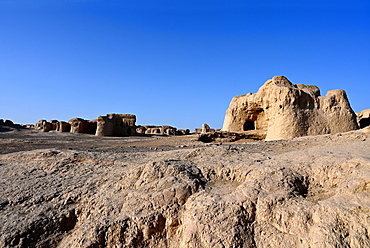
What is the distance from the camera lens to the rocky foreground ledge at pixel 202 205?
9.67ft

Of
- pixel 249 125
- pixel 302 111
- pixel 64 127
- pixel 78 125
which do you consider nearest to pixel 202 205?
pixel 302 111

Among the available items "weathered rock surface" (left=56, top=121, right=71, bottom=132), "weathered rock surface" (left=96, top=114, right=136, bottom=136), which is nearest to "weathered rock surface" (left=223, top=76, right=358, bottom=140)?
"weathered rock surface" (left=96, top=114, right=136, bottom=136)

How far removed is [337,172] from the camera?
141 inches

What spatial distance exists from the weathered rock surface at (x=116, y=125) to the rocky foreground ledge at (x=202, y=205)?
23108 millimetres

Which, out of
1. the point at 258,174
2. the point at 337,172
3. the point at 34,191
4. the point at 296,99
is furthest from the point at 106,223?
the point at 296,99

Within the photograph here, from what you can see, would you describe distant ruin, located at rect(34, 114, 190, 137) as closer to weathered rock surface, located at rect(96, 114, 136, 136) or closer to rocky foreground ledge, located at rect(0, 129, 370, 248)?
weathered rock surface, located at rect(96, 114, 136, 136)

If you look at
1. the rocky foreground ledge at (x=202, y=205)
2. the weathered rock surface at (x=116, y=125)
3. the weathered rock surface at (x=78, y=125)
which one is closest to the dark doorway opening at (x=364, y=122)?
the rocky foreground ledge at (x=202, y=205)

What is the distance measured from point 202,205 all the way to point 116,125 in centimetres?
2670

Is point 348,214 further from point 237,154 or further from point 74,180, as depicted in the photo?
point 74,180

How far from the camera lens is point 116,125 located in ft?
94.5

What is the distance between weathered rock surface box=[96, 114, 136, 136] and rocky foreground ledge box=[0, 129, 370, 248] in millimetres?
23108

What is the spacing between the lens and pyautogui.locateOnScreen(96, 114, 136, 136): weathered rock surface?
27142 millimetres

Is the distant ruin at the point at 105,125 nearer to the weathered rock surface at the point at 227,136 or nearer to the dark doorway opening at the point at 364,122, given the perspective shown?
the weathered rock surface at the point at 227,136

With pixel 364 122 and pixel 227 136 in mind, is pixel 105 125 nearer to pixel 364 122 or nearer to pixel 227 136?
pixel 227 136
